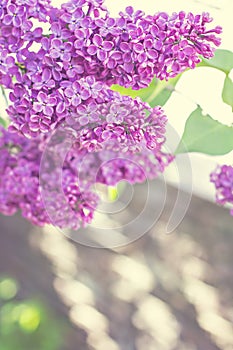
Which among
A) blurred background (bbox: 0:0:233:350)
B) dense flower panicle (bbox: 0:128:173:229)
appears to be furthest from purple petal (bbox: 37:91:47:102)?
blurred background (bbox: 0:0:233:350)

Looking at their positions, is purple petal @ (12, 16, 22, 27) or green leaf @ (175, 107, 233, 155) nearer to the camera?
purple petal @ (12, 16, 22, 27)

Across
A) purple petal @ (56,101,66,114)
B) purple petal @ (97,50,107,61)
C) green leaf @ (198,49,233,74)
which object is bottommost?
purple petal @ (56,101,66,114)

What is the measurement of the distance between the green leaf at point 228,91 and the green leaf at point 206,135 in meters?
0.02

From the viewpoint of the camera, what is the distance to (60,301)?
4.76ft

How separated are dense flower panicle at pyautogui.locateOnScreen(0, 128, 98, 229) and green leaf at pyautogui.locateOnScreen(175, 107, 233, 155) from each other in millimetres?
113

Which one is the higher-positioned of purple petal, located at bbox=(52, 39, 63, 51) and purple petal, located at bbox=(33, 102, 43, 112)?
purple petal, located at bbox=(52, 39, 63, 51)

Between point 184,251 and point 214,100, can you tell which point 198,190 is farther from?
point 214,100

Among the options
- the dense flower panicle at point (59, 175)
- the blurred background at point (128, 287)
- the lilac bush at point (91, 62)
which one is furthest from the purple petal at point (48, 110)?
the blurred background at point (128, 287)

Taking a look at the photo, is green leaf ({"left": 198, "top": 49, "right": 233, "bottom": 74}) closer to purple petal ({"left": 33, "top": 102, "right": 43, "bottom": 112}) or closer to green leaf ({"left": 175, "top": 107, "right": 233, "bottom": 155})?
green leaf ({"left": 175, "top": 107, "right": 233, "bottom": 155})

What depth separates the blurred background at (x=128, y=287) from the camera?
1.33 meters

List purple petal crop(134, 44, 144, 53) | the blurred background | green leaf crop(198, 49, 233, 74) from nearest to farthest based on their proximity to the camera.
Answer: purple petal crop(134, 44, 144, 53), green leaf crop(198, 49, 233, 74), the blurred background

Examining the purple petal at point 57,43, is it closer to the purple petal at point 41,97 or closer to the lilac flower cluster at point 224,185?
the purple petal at point 41,97

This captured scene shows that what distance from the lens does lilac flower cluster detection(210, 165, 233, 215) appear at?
0.53 m

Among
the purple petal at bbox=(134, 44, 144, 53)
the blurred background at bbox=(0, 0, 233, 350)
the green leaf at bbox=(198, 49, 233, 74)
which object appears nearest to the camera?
the purple petal at bbox=(134, 44, 144, 53)
